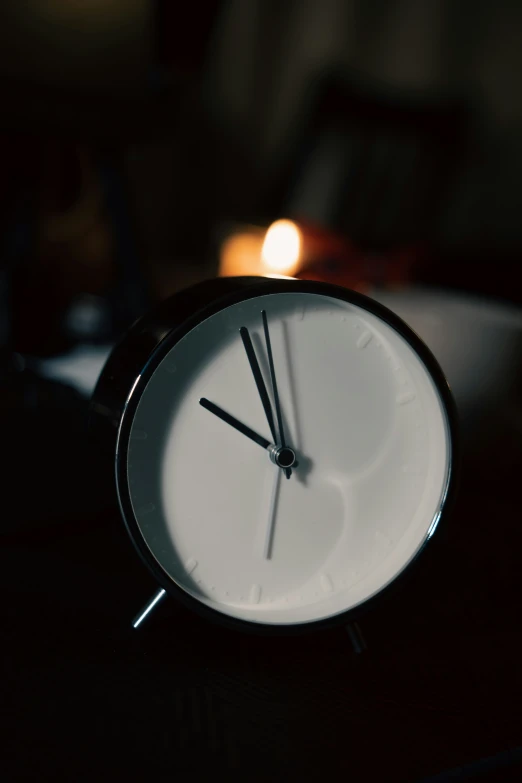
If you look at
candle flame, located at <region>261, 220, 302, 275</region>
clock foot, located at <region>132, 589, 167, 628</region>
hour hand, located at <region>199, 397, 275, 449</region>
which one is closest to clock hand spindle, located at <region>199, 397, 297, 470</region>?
hour hand, located at <region>199, 397, 275, 449</region>

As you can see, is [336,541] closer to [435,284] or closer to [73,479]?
[73,479]

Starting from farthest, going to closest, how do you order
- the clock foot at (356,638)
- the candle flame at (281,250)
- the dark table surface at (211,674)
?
the candle flame at (281,250), the clock foot at (356,638), the dark table surface at (211,674)

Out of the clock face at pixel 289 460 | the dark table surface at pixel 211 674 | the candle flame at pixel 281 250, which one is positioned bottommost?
the dark table surface at pixel 211 674

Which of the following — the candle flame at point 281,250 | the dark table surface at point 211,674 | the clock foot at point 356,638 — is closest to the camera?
the dark table surface at point 211,674

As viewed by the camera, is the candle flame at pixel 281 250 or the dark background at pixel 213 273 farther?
A: the candle flame at pixel 281 250

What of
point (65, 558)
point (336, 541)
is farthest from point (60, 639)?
point (336, 541)

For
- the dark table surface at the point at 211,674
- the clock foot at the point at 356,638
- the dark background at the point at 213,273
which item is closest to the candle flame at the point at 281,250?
the dark background at the point at 213,273

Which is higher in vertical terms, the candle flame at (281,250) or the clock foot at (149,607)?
the candle flame at (281,250)

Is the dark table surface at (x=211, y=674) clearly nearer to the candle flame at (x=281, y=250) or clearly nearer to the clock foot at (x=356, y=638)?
the clock foot at (x=356, y=638)

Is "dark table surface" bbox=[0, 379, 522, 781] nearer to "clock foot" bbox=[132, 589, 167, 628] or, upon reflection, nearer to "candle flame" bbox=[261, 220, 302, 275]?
"clock foot" bbox=[132, 589, 167, 628]
